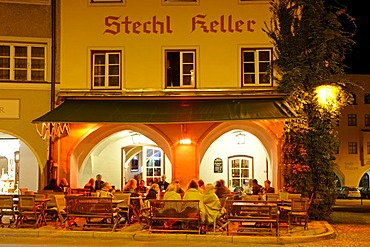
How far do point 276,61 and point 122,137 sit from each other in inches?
306

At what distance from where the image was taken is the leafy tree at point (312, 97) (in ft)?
62.1

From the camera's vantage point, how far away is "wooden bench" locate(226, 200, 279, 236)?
47.0ft

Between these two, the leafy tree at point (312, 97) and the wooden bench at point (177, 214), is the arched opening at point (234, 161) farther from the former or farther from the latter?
the wooden bench at point (177, 214)

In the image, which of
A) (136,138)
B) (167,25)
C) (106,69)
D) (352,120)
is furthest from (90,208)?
(352,120)

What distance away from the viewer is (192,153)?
66.5 ft

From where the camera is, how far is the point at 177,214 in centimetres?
1463

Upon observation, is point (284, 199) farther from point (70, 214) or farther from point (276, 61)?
point (70, 214)

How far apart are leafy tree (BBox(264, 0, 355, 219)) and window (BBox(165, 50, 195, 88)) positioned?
9.61 ft

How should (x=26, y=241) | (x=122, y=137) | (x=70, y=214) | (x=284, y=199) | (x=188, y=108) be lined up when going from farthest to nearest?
(x=122, y=137) → (x=188, y=108) → (x=284, y=199) → (x=70, y=214) → (x=26, y=241)

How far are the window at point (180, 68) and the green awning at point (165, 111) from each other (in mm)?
769

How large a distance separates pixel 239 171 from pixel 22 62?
9758 millimetres

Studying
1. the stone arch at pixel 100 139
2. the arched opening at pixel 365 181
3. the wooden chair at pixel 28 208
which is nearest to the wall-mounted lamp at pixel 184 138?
the stone arch at pixel 100 139

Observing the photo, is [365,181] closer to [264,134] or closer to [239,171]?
[239,171]

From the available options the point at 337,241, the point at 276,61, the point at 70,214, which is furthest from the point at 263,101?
the point at 70,214
